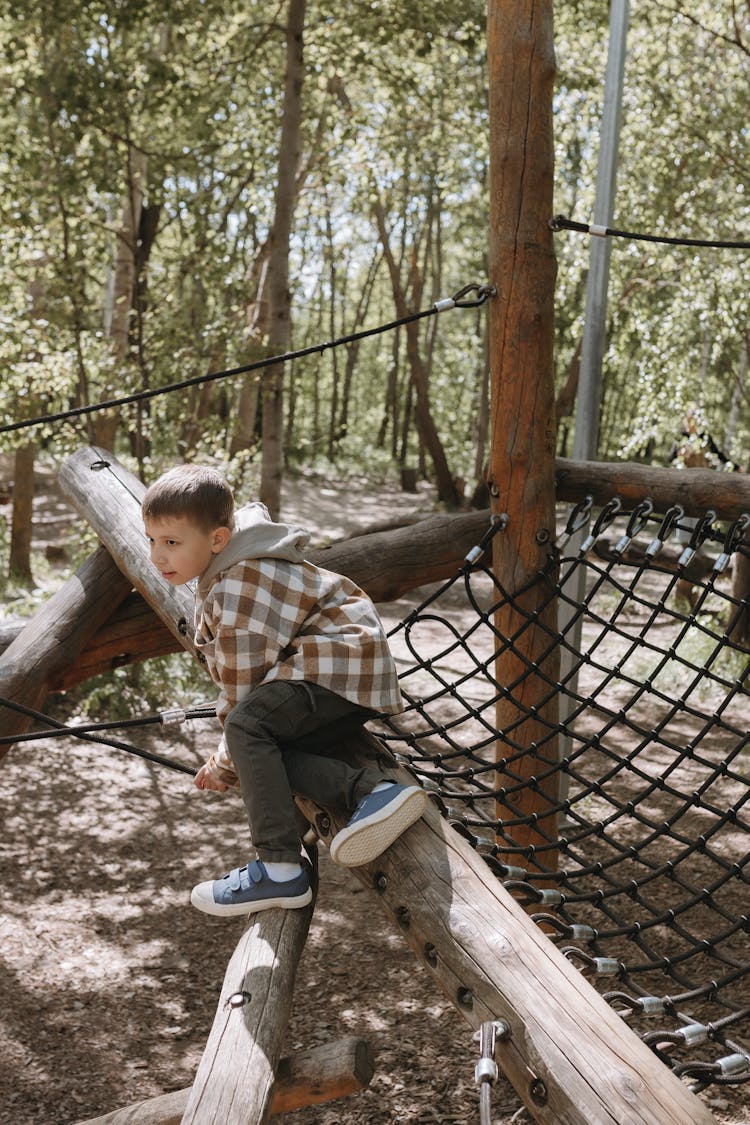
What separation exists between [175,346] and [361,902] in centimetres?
311

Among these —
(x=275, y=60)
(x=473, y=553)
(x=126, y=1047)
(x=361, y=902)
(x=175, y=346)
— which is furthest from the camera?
(x=275, y=60)

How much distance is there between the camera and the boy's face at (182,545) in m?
2.01

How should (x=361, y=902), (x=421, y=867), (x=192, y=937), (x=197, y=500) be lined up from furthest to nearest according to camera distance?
1. (x=361, y=902)
2. (x=192, y=937)
3. (x=197, y=500)
4. (x=421, y=867)

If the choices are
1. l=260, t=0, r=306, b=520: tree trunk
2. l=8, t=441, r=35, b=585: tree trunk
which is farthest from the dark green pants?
l=8, t=441, r=35, b=585: tree trunk

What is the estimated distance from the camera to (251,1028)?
161 centimetres

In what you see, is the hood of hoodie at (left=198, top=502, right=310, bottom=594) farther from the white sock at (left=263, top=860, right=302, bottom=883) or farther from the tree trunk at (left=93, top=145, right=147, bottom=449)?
the tree trunk at (left=93, top=145, right=147, bottom=449)

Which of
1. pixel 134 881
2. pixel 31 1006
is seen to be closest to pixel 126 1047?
pixel 31 1006

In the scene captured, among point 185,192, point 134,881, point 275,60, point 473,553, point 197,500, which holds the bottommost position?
point 134,881

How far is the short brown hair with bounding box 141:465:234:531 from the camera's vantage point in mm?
1992

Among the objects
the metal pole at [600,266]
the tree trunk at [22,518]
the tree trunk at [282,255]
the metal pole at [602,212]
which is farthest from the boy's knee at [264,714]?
the tree trunk at [22,518]

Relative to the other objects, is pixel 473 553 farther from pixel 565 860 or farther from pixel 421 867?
pixel 565 860

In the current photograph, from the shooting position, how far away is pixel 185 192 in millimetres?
6051

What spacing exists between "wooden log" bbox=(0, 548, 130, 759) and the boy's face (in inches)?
30.7

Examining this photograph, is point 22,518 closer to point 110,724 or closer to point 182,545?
point 110,724
